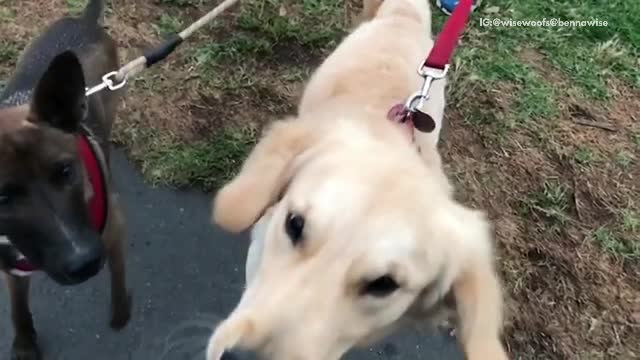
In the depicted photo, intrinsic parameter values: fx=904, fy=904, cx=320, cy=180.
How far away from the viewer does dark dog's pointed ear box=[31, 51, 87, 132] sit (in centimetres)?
266

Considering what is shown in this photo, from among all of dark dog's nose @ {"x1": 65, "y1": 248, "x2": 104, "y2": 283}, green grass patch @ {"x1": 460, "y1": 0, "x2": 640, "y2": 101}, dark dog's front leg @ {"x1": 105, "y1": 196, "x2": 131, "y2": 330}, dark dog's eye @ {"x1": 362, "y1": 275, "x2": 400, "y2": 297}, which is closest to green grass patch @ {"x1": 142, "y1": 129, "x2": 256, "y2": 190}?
dark dog's front leg @ {"x1": 105, "y1": 196, "x2": 131, "y2": 330}

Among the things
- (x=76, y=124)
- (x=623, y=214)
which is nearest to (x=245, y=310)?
(x=76, y=124)

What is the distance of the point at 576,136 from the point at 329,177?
7.18 feet

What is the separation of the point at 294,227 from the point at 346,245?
0.51 feet

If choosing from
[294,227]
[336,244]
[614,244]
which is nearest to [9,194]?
[294,227]

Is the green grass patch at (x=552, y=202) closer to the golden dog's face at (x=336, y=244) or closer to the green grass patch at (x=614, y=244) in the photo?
the green grass patch at (x=614, y=244)

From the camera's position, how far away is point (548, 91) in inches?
168

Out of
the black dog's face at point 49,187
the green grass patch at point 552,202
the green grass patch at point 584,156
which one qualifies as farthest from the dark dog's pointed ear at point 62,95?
the green grass patch at point 584,156

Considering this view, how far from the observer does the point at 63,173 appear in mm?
2689

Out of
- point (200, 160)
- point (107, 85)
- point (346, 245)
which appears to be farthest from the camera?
point (200, 160)

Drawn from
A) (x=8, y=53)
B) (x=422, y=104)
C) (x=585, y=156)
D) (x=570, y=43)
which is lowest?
(x=585, y=156)

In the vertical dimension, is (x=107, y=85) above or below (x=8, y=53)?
above

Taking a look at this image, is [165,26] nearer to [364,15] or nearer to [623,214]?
[364,15]

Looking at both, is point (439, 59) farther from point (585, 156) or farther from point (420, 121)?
point (585, 156)
